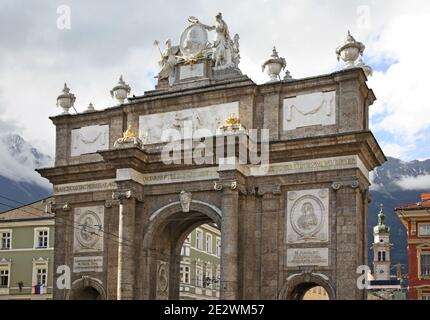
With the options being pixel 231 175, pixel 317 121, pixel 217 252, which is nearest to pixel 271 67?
pixel 317 121

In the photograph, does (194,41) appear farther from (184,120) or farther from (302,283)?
(302,283)

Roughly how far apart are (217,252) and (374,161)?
36.4m

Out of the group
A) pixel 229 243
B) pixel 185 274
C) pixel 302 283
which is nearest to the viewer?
pixel 229 243

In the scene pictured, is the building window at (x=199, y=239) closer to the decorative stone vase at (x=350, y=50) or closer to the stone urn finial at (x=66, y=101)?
the stone urn finial at (x=66, y=101)

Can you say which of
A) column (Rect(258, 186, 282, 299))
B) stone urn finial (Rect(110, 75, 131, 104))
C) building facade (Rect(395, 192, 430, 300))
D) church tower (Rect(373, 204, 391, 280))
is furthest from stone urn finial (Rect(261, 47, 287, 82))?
church tower (Rect(373, 204, 391, 280))

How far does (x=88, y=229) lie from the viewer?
113ft

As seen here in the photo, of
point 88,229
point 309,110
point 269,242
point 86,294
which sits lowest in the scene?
point 86,294

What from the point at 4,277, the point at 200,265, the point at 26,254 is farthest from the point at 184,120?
the point at 200,265

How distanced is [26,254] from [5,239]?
2.23 meters

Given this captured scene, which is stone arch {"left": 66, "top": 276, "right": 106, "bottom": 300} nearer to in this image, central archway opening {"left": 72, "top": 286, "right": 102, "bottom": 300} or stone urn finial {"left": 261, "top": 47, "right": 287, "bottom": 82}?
central archway opening {"left": 72, "top": 286, "right": 102, "bottom": 300}
